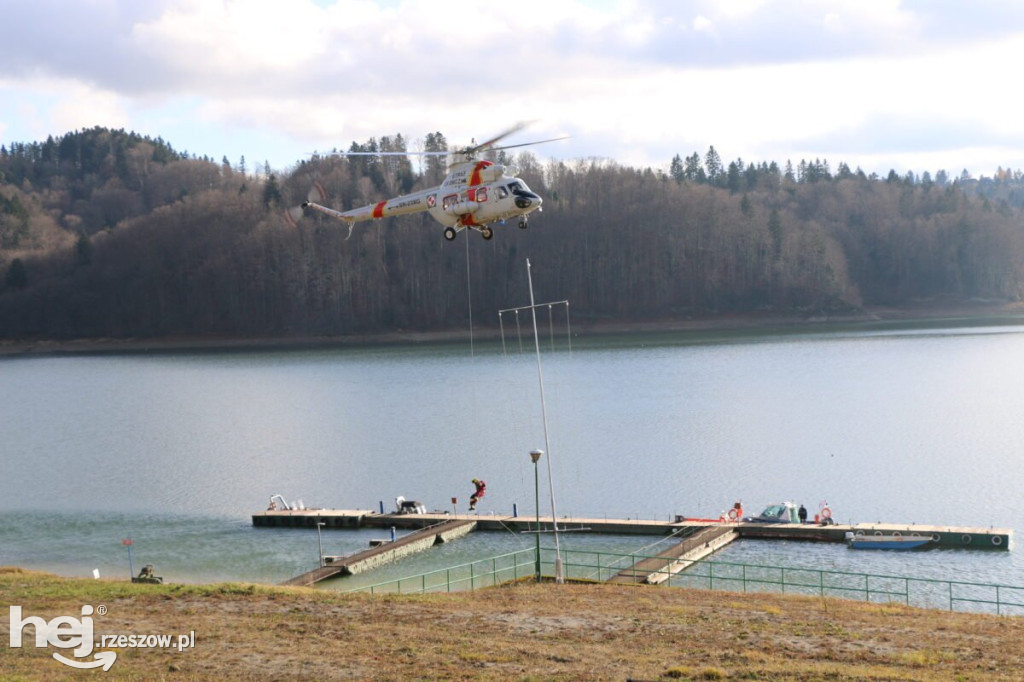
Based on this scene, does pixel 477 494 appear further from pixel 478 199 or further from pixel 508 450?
pixel 478 199

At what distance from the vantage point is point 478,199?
33031mm

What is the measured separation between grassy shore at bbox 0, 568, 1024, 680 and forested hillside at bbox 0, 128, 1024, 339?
393 feet

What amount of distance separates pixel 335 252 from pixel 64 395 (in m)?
63.8

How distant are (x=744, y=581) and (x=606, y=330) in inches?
4532

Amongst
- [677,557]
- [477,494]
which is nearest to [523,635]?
[677,557]

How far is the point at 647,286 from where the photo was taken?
160m

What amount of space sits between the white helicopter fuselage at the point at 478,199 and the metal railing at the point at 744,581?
1018cm

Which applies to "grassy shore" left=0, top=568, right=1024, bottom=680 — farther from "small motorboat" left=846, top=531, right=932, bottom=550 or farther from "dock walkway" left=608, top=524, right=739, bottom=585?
"small motorboat" left=846, top=531, right=932, bottom=550

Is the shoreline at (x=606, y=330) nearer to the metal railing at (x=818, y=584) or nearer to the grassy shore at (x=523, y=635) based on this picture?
the metal railing at (x=818, y=584)

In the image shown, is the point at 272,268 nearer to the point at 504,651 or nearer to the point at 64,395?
the point at 64,395

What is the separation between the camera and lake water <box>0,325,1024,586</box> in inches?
1864

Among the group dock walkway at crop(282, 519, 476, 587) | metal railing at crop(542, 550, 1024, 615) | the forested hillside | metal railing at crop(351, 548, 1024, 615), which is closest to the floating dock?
dock walkway at crop(282, 519, 476, 587)

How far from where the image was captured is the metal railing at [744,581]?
3544 cm

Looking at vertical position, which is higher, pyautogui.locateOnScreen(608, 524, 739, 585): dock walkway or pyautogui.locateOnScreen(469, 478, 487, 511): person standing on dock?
pyautogui.locateOnScreen(469, 478, 487, 511): person standing on dock
